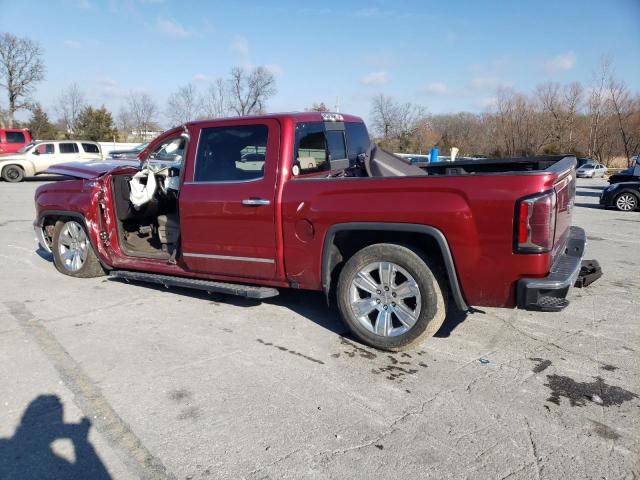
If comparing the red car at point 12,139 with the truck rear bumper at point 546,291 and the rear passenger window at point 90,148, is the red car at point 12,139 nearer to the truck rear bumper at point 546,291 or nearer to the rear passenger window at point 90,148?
the rear passenger window at point 90,148

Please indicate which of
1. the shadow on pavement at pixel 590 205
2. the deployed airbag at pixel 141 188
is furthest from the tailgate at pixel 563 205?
the shadow on pavement at pixel 590 205

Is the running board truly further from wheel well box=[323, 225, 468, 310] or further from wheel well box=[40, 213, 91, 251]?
wheel well box=[40, 213, 91, 251]

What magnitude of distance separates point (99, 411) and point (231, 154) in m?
2.39

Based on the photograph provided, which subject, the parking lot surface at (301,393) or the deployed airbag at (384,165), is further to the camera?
the deployed airbag at (384,165)

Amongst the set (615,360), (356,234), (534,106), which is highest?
(534,106)

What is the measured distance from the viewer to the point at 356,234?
3.89 m

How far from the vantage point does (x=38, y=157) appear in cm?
2083

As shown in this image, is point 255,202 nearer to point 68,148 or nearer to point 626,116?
point 68,148

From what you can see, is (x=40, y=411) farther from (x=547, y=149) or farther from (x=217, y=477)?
(x=547, y=149)

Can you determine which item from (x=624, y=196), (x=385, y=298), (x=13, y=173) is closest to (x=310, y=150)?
(x=385, y=298)

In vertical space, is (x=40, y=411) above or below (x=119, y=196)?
below

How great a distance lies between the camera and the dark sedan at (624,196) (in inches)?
550

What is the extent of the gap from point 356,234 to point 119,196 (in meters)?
3.05

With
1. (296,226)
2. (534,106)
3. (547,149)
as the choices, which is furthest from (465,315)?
(534,106)
